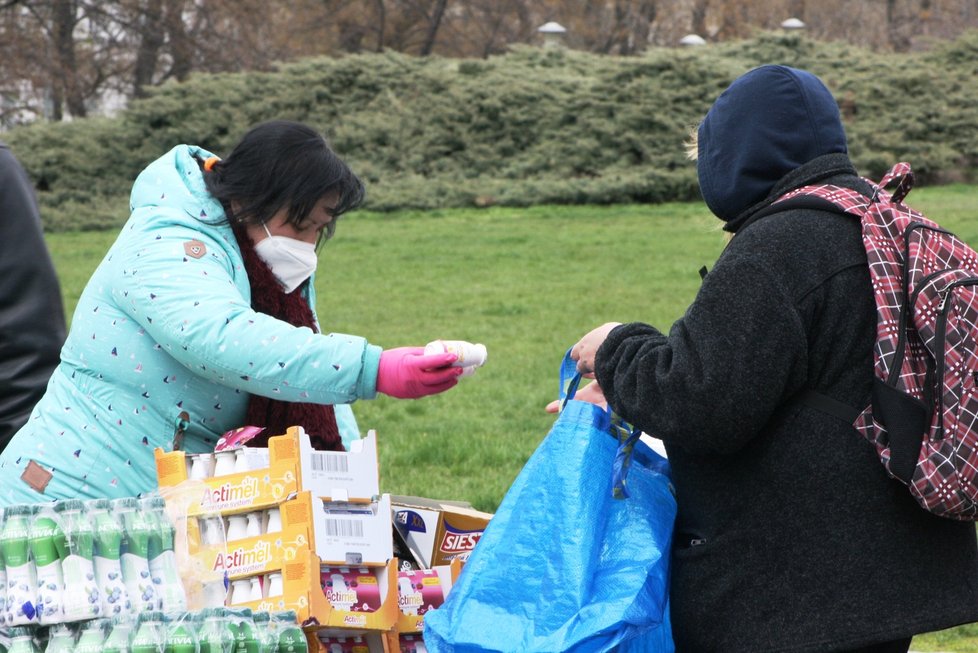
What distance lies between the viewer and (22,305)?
368 cm

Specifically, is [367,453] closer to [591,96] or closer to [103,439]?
[103,439]

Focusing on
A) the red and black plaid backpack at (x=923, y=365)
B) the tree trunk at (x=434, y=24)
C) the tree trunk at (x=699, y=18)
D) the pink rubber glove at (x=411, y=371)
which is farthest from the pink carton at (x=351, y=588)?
the tree trunk at (x=699, y=18)

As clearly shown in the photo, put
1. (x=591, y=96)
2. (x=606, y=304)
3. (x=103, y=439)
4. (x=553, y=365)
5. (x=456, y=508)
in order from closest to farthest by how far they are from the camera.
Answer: (x=103, y=439) < (x=456, y=508) < (x=553, y=365) < (x=606, y=304) < (x=591, y=96)

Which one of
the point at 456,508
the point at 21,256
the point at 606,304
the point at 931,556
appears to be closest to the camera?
the point at 931,556

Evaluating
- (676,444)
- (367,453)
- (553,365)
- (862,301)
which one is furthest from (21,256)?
(553,365)

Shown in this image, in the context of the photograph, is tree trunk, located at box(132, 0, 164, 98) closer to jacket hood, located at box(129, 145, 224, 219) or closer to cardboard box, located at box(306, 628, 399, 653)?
jacket hood, located at box(129, 145, 224, 219)

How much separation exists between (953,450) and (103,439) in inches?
74.2

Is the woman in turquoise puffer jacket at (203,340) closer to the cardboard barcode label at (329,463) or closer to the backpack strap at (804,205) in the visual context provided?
the cardboard barcode label at (329,463)

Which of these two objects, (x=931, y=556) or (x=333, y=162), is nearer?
(x=931, y=556)

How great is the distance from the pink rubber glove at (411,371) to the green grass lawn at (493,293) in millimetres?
691

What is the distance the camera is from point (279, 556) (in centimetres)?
274

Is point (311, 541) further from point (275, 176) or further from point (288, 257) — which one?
point (275, 176)

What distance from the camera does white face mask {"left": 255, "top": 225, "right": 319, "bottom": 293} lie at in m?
3.16

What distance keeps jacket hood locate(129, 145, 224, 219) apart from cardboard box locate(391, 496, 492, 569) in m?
0.90
